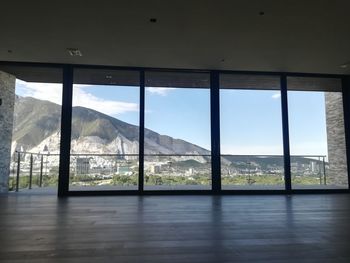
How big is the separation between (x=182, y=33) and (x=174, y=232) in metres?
2.78

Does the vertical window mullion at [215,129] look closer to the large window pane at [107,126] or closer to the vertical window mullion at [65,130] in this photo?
the large window pane at [107,126]

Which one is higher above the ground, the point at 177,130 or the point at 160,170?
the point at 177,130

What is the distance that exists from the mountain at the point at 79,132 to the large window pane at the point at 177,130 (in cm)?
13

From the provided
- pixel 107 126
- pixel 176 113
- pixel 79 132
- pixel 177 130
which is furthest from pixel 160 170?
pixel 79 132

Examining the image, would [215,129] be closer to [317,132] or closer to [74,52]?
[317,132]

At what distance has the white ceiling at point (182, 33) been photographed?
3398 mm

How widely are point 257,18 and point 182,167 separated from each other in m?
3.31

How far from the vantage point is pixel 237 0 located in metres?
3.25

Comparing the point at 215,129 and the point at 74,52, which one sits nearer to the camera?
the point at 74,52

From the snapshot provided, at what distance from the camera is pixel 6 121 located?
549 centimetres

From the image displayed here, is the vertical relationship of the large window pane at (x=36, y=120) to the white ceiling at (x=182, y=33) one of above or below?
below

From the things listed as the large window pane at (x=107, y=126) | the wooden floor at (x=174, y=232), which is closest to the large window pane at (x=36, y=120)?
the large window pane at (x=107, y=126)

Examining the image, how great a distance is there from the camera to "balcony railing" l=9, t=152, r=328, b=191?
5.53m

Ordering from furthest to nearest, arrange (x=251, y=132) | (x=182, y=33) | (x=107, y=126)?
(x=251, y=132) → (x=107, y=126) → (x=182, y=33)
